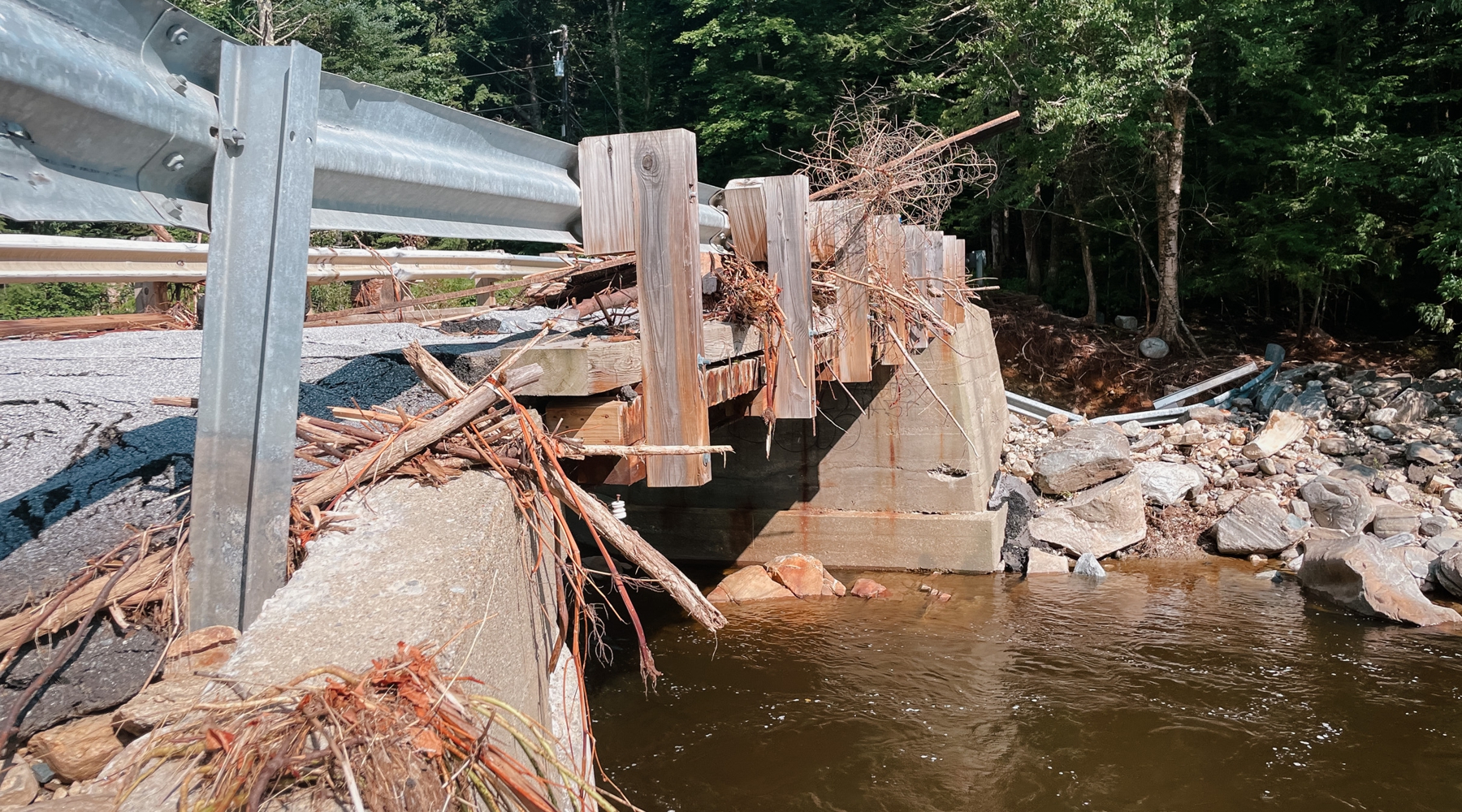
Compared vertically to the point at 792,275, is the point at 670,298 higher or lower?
lower

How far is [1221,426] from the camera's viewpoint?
42.9 feet

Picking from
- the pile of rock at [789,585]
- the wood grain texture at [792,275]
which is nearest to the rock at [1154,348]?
the pile of rock at [789,585]

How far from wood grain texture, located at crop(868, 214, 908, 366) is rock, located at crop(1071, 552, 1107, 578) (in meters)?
3.73

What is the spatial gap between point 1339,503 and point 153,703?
11309 millimetres

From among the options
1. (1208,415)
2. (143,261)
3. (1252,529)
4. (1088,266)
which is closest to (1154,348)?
(1088,266)

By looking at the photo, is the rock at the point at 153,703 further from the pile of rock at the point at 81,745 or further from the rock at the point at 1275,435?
the rock at the point at 1275,435

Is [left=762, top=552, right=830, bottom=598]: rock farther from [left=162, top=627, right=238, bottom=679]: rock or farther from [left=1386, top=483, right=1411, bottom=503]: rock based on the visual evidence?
[left=162, top=627, right=238, bottom=679]: rock

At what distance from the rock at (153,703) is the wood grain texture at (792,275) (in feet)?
12.4

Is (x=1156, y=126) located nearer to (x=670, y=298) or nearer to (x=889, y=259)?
(x=889, y=259)

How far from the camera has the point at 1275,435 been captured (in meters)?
12.0

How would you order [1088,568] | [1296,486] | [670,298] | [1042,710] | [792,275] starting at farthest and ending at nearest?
[1296,486]
[1088,568]
[1042,710]
[792,275]
[670,298]

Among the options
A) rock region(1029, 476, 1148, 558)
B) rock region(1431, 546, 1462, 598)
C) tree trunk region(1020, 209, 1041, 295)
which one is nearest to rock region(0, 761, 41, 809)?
rock region(1029, 476, 1148, 558)

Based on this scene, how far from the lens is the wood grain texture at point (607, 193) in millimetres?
3434

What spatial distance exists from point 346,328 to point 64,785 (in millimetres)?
4822
